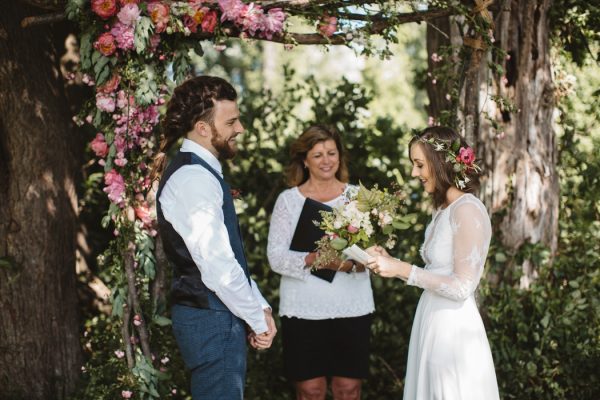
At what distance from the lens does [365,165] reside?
17.7 feet

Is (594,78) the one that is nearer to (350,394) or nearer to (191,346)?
(350,394)

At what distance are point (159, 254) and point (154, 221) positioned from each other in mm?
222

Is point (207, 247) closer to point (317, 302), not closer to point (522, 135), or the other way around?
point (317, 302)

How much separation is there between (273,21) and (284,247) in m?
1.24

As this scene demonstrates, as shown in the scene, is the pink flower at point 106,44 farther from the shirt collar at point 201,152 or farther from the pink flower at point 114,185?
the shirt collar at point 201,152

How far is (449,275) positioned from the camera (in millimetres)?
2967

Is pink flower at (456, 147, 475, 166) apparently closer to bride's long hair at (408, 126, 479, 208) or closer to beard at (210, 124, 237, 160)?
bride's long hair at (408, 126, 479, 208)

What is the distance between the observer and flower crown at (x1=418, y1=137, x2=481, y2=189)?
294 centimetres

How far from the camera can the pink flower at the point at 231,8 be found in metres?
3.39

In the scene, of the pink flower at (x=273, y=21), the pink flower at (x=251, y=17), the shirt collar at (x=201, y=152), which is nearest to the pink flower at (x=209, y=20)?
the pink flower at (x=251, y=17)

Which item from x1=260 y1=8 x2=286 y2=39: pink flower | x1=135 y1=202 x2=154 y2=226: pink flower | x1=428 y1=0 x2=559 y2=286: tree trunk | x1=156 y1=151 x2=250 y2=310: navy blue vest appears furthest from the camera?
x1=428 y1=0 x2=559 y2=286: tree trunk

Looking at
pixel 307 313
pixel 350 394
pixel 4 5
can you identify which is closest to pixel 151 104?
pixel 4 5

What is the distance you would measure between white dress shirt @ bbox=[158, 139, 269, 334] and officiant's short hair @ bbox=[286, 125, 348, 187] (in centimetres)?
127

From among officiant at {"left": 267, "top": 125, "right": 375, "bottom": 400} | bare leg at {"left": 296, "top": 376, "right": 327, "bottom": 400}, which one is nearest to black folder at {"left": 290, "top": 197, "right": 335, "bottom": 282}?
officiant at {"left": 267, "top": 125, "right": 375, "bottom": 400}
